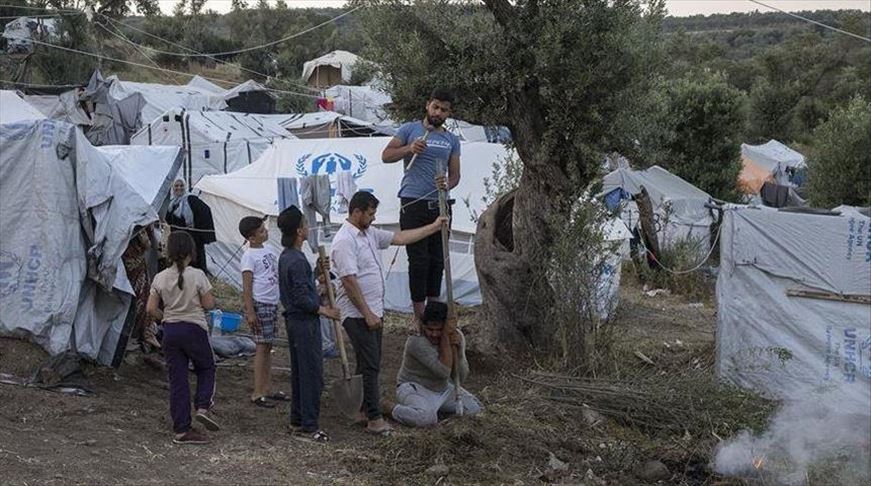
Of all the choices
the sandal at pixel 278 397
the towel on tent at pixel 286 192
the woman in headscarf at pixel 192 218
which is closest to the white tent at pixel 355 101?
the woman in headscarf at pixel 192 218

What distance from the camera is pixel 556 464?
653 centimetres

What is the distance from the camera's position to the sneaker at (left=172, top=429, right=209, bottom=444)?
6336 millimetres

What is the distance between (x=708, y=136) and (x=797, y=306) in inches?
553

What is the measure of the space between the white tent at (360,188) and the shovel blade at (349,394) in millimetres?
5909

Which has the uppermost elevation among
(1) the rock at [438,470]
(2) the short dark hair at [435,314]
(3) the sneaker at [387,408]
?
(2) the short dark hair at [435,314]

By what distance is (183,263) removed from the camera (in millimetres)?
6449

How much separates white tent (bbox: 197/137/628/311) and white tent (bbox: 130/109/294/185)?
4.52m

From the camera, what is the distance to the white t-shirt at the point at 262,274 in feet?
25.4

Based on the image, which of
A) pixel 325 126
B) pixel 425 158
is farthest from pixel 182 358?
pixel 325 126

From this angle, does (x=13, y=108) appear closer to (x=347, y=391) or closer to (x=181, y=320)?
(x=181, y=320)

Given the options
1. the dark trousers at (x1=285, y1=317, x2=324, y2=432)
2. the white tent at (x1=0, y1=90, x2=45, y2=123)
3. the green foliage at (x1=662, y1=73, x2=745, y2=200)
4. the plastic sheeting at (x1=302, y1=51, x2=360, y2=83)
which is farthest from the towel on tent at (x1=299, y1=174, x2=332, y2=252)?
the plastic sheeting at (x1=302, y1=51, x2=360, y2=83)

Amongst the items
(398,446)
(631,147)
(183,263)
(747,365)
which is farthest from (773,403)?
(183,263)

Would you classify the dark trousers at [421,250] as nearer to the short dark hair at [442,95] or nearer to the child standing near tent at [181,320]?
the short dark hair at [442,95]

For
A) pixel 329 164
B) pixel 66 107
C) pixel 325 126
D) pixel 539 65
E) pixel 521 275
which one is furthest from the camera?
pixel 325 126
